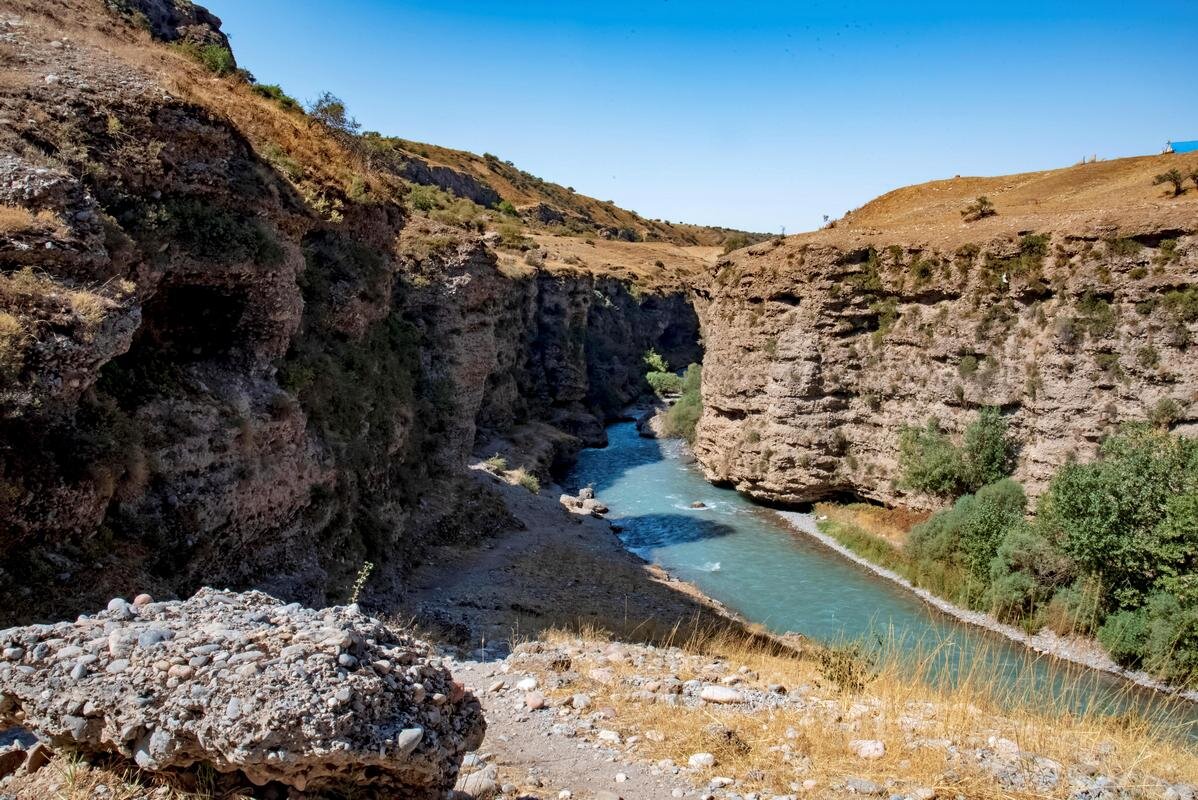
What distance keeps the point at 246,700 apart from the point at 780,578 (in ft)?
65.8

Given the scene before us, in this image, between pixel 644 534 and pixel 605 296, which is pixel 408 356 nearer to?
pixel 644 534

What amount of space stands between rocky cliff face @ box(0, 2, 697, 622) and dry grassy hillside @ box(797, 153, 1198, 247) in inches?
756

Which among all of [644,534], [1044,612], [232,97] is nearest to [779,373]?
[644,534]

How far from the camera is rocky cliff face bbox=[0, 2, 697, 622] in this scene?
27.7ft

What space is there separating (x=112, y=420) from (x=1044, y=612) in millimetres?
19929

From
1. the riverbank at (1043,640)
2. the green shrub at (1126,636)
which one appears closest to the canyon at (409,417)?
the riverbank at (1043,640)

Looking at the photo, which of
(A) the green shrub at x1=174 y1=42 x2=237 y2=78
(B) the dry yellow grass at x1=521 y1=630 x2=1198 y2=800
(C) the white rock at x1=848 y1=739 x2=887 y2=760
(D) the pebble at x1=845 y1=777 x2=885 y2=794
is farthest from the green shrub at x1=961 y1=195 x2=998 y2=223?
(D) the pebble at x1=845 y1=777 x2=885 y2=794

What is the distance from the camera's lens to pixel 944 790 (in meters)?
6.03

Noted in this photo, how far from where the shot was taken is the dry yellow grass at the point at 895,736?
6.38m

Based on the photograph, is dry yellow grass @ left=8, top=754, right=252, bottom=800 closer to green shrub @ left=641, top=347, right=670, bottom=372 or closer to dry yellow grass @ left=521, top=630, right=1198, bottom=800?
dry yellow grass @ left=521, top=630, right=1198, bottom=800

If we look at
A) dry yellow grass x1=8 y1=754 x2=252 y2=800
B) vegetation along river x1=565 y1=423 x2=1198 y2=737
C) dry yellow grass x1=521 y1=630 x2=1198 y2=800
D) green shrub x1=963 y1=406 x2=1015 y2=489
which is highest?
green shrub x1=963 y1=406 x2=1015 y2=489

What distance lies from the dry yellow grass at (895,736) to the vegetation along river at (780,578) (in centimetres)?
158

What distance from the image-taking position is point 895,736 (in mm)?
7289

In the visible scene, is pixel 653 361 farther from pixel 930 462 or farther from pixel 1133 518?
pixel 1133 518
